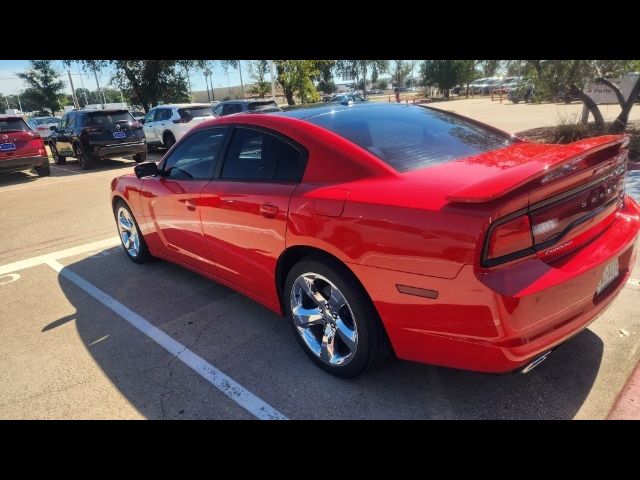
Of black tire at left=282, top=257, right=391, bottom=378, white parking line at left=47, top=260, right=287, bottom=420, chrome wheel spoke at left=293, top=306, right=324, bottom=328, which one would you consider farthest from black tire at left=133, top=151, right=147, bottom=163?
black tire at left=282, top=257, right=391, bottom=378

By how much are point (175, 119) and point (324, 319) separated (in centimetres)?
1357

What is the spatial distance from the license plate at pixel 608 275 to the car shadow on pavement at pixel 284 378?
22.4 inches

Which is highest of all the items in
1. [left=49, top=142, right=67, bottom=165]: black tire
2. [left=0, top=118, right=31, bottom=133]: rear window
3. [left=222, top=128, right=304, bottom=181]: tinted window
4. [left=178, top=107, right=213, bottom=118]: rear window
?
[left=222, top=128, right=304, bottom=181]: tinted window

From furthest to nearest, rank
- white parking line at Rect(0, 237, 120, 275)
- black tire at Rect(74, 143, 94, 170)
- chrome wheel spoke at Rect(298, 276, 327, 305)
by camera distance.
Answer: black tire at Rect(74, 143, 94, 170)
white parking line at Rect(0, 237, 120, 275)
chrome wheel spoke at Rect(298, 276, 327, 305)

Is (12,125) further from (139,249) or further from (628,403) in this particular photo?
(628,403)

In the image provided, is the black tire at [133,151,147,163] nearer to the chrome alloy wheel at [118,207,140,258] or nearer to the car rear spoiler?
the chrome alloy wheel at [118,207,140,258]

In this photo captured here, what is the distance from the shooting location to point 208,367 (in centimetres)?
307

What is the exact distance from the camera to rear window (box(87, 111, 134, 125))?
44.3 ft

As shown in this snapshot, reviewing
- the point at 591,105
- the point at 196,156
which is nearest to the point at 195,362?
the point at 196,156

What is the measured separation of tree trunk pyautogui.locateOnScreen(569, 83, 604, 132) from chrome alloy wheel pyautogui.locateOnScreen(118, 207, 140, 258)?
11064 millimetres

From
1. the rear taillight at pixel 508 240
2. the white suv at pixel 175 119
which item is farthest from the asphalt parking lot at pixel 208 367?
Answer: the white suv at pixel 175 119

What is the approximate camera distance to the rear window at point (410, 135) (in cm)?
270

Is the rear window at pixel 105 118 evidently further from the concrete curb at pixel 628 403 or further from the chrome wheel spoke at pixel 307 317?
the concrete curb at pixel 628 403

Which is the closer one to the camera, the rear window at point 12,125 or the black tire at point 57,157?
the rear window at point 12,125
